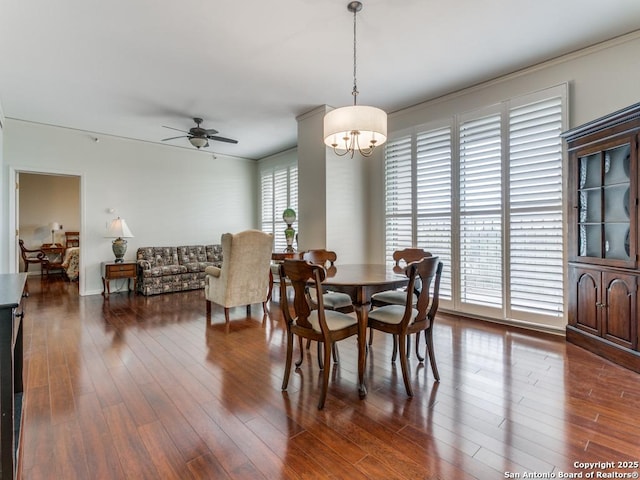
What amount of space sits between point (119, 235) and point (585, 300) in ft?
22.1

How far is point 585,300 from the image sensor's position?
10.2 ft

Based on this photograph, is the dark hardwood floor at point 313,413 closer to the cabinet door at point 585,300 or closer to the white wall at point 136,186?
the cabinet door at point 585,300

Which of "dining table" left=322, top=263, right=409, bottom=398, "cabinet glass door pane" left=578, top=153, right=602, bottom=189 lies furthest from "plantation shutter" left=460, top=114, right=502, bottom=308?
"dining table" left=322, top=263, right=409, bottom=398

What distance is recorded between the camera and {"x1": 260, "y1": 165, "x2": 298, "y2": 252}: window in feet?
23.3

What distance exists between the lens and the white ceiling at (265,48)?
2.72 meters

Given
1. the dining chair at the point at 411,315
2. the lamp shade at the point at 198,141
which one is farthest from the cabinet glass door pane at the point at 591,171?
the lamp shade at the point at 198,141

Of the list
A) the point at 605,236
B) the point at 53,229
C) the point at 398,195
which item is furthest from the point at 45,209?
the point at 605,236

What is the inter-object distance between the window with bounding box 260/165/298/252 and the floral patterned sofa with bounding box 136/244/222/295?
1389mm

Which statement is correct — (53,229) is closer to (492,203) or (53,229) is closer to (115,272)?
(115,272)

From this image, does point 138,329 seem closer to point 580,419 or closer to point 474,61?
point 580,419

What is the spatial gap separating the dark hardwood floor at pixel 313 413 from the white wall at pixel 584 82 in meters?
2.41

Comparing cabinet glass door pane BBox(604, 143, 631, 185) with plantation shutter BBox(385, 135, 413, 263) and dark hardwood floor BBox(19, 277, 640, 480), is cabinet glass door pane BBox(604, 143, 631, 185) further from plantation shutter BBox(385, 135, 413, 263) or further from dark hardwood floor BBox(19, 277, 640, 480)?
plantation shutter BBox(385, 135, 413, 263)

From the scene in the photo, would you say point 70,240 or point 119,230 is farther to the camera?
point 70,240

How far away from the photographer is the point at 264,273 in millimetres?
4496
